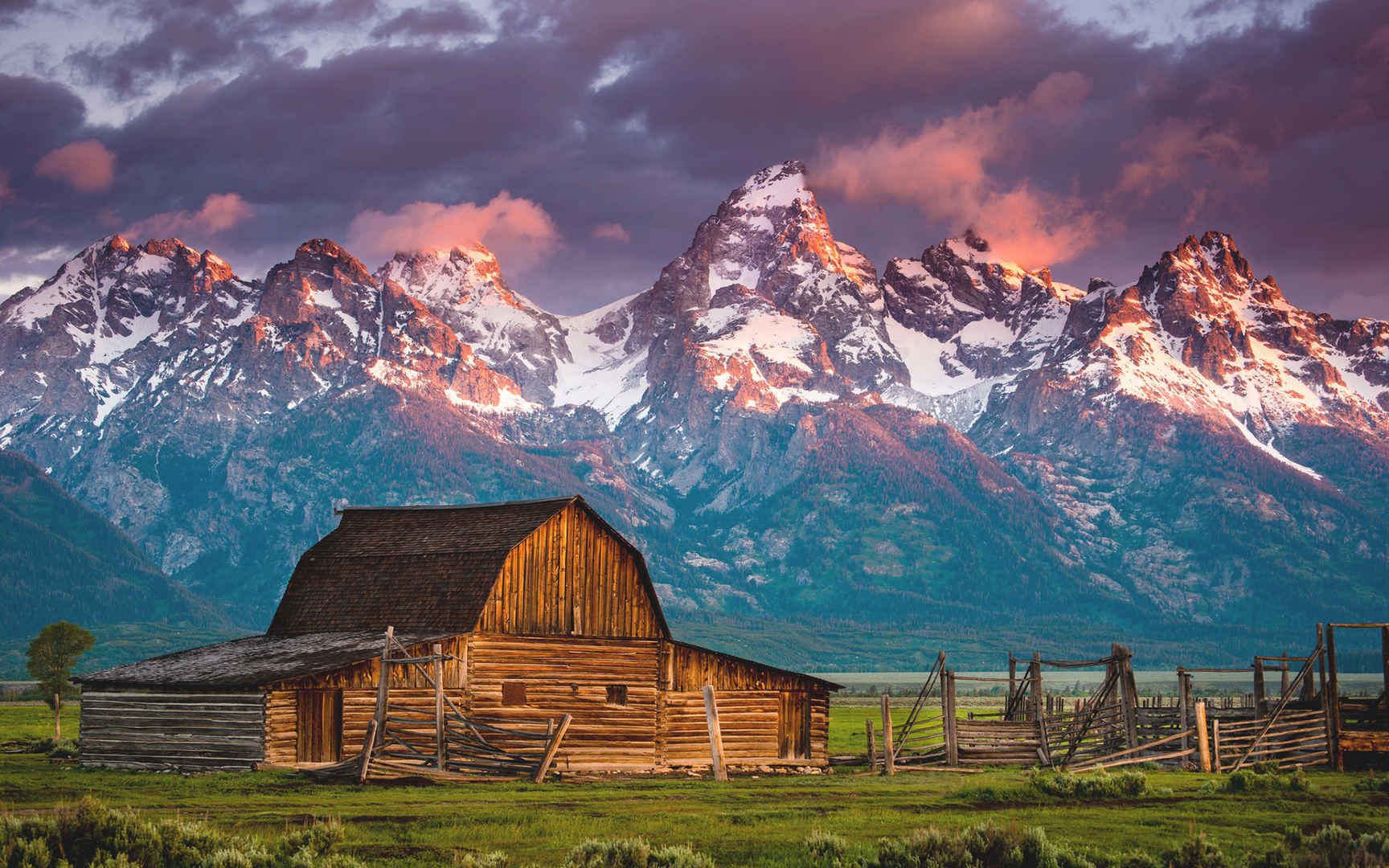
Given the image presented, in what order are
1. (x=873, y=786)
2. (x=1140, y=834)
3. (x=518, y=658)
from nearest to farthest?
1. (x=1140, y=834)
2. (x=873, y=786)
3. (x=518, y=658)

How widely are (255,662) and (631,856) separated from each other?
24.9 m

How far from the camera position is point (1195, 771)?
39188mm

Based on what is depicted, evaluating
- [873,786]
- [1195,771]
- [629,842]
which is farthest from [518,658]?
[629,842]

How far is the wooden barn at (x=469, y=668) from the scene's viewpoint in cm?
4078

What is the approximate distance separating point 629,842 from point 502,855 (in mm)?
1988

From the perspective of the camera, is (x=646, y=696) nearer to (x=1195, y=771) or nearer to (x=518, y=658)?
(x=518, y=658)

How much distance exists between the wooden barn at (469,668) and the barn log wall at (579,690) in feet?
0.18

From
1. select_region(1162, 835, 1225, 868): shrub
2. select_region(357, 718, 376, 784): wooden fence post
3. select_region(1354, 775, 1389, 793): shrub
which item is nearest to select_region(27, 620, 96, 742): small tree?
select_region(357, 718, 376, 784): wooden fence post

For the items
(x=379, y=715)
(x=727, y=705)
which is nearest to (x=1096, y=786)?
(x=379, y=715)

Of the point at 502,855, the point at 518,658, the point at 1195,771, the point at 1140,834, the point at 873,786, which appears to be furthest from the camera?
the point at 518,658

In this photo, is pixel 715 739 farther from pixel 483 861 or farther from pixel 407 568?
pixel 483 861

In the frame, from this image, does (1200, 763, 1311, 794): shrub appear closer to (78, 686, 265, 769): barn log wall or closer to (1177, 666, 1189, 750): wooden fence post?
(1177, 666, 1189, 750): wooden fence post

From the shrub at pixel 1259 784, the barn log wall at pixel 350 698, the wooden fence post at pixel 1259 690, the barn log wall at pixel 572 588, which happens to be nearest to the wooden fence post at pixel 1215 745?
the wooden fence post at pixel 1259 690

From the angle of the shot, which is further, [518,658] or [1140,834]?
[518,658]
